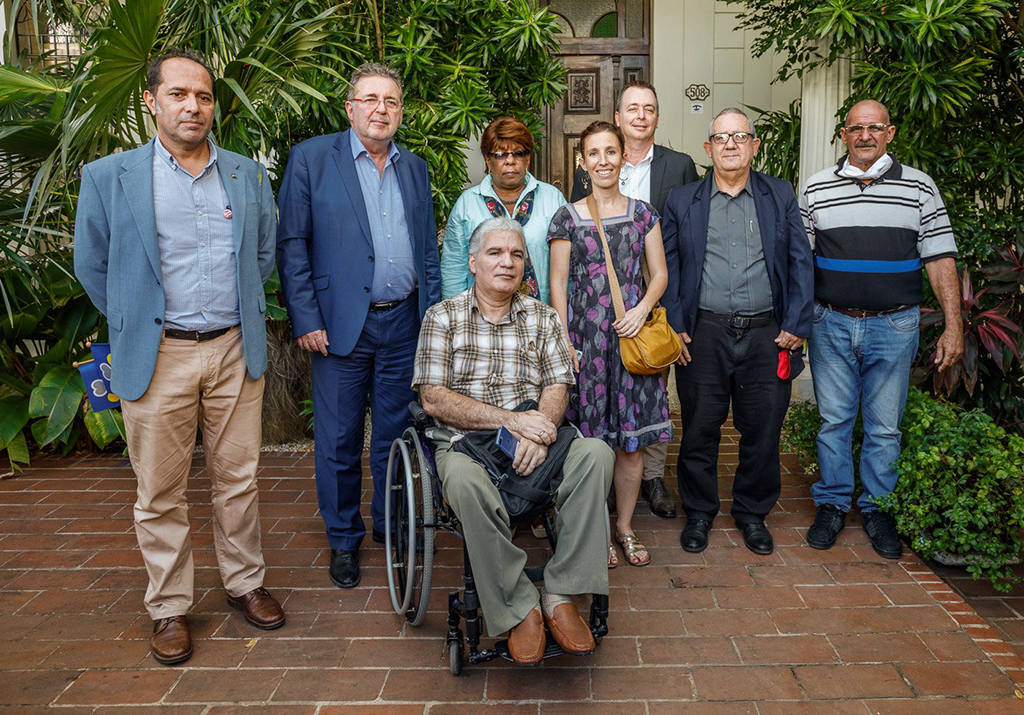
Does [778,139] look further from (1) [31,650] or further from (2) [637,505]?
(1) [31,650]

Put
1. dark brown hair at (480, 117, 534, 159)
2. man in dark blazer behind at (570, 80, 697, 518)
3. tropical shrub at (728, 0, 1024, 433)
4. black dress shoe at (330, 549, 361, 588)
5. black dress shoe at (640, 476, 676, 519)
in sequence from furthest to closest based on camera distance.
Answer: black dress shoe at (640, 476, 676, 519) → tropical shrub at (728, 0, 1024, 433) → man in dark blazer behind at (570, 80, 697, 518) → dark brown hair at (480, 117, 534, 159) → black dress shoe at (330, 549, 361, 588)

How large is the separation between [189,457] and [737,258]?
2.33 m

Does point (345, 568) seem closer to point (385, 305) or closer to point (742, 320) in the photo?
point (385, 305)

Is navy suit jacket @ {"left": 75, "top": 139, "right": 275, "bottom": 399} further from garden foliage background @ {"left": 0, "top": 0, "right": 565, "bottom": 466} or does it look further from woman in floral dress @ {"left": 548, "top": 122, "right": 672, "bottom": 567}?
woman in floral dress @ {"left": 548, "top": 122, "right": 672, "bottom": 567}

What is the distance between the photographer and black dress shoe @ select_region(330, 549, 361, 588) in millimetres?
3453

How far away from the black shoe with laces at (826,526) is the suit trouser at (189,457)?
7.79ft

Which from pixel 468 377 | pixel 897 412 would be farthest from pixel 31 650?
pixel 897 412

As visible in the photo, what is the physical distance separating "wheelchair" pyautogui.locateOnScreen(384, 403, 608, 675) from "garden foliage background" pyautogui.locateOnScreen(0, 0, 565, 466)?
4.70ft

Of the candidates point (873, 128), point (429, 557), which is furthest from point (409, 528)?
point (873, 128)

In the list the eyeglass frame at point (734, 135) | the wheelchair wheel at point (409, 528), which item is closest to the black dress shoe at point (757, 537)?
the wheelchair wheel at point (409, 528)

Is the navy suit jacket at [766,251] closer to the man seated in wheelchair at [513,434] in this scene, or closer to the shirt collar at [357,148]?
the man seated in wheelchair at [513,434]

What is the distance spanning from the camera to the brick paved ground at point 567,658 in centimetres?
268

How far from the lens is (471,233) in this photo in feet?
12.1

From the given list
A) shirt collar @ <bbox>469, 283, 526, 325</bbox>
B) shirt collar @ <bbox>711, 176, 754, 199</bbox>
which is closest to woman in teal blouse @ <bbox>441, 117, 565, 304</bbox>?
shirt collar @ <bbox>469, 283, 526, 325</bbox>
